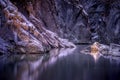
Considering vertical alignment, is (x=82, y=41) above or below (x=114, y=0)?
below

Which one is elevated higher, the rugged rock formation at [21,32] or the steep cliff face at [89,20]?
the steep cliff face at [89,20]

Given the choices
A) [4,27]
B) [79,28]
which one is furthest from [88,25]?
[4,27]

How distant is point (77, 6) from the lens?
86.4 m

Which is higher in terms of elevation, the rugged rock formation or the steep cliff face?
the steep cliff face

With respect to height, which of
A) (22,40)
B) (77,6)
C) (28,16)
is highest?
(77,6)

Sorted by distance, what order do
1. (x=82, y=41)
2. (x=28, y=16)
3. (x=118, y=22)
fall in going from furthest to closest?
(x=118, y=22) → (x=82, y=41) → (x=28, y=16)

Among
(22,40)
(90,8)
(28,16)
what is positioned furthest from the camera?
(90,8)

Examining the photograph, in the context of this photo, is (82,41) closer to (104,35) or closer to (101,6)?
(104,35)

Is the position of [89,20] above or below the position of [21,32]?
above

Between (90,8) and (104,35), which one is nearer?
(104,35)

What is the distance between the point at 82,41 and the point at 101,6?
609 inches

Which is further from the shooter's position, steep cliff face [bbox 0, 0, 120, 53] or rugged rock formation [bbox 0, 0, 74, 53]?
steep cliff face [bbox 0, 0, 120, 53]

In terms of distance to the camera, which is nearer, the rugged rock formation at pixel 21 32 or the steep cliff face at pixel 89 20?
the rugged rock formation at pixel 21 32

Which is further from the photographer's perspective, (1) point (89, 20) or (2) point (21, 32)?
(1) point (89, 20)
